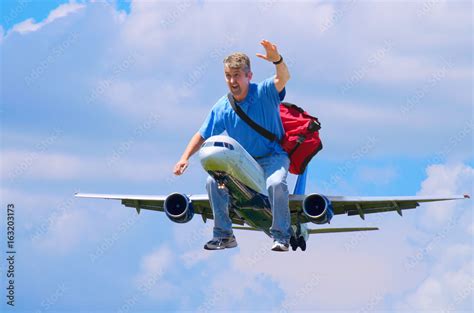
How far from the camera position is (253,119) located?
68.6ft

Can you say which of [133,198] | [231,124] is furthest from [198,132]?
[133,198]

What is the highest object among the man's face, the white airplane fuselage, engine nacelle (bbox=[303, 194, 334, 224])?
the man's face

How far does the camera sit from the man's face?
66.4 feet

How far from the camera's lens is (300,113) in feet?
73.5

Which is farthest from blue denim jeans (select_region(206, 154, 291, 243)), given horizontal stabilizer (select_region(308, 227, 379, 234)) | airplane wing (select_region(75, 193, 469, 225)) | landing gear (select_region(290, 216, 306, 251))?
horizontal stabilizer (select_region(308, 227, 379, 234))

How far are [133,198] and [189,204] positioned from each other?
15.6 ft

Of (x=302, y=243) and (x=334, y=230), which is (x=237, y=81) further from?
(x=334, y=230)

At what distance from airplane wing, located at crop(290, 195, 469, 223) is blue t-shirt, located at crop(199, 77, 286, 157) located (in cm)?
418

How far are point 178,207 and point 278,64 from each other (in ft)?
20.0

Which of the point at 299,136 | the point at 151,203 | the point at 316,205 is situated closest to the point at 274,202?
the point at 299,136

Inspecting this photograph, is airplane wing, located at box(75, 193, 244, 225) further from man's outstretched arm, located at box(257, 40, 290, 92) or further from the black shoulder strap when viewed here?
man's outstretched arm, located at box(257, 40, 290, 92)

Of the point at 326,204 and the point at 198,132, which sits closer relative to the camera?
the point at 198,132

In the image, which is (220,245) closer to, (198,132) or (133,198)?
(198,132)

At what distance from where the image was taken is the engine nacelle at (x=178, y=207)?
24.8 meters
